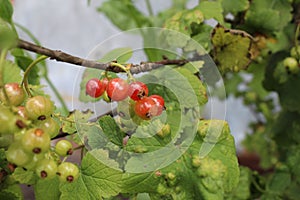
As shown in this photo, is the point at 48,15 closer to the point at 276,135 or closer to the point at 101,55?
the point at 276,135

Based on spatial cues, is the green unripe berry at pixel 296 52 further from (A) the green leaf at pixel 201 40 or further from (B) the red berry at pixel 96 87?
(B) the red berry at pixel 96 87

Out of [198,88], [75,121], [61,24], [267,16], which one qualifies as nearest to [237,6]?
[267,16]

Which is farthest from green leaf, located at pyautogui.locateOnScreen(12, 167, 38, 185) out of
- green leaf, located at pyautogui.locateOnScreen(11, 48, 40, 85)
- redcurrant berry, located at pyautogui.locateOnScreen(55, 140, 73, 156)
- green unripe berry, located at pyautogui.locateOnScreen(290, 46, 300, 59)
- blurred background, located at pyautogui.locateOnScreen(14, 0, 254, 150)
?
blurred background, located at pyautogui.locateOnScreen(14, 0, 254, 150)

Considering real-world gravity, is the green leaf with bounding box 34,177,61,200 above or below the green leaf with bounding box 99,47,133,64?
below

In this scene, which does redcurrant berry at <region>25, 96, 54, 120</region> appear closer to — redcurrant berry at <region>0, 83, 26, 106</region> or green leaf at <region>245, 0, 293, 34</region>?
redcurrant berry at <region>0, 83, 26, 106</region>

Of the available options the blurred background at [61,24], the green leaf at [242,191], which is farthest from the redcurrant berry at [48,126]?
the blurred background at [61,24]

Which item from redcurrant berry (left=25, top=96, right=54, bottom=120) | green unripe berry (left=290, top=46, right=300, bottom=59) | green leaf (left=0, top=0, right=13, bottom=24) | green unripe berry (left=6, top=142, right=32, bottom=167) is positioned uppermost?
redcurrant berry (left=25, top=96, right=54, bottom=120)

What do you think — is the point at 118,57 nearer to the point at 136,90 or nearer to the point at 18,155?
the point at 136,90
